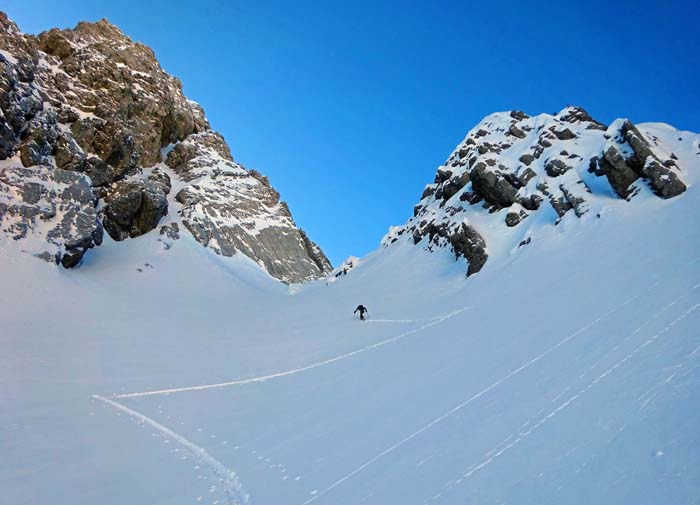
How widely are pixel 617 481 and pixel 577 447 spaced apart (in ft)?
4.45

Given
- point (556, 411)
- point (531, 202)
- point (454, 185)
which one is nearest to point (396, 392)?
point (556, 411)

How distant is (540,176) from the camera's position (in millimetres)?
48406

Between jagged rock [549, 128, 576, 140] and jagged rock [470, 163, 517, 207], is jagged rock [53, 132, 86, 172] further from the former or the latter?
jagged rock [549, 128, 576, 140]

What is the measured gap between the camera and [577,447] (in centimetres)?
730

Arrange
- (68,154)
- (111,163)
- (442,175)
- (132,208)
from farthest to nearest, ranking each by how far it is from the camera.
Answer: (442,175) → (111,163) → (132,208) → (68,154)

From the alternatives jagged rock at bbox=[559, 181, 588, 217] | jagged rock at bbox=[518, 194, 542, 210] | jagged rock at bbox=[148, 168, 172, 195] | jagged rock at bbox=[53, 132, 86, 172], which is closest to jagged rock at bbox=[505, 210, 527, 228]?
Answer: jagged rock at bbox=[518, 194, 542, 210]

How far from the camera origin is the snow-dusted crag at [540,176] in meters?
37.6

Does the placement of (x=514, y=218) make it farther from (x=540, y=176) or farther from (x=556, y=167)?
(x=556, y=167)

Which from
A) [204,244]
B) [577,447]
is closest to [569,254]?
[577,447]

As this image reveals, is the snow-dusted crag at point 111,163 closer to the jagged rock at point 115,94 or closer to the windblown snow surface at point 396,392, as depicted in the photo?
the jagged rock at point 115,94

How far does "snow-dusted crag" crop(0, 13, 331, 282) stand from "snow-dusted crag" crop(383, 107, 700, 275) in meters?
26.2

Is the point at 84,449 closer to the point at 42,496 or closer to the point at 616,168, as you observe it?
the point at 42,496

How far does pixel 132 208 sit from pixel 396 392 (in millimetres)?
46678

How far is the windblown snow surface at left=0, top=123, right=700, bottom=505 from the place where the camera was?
24.2 ft
